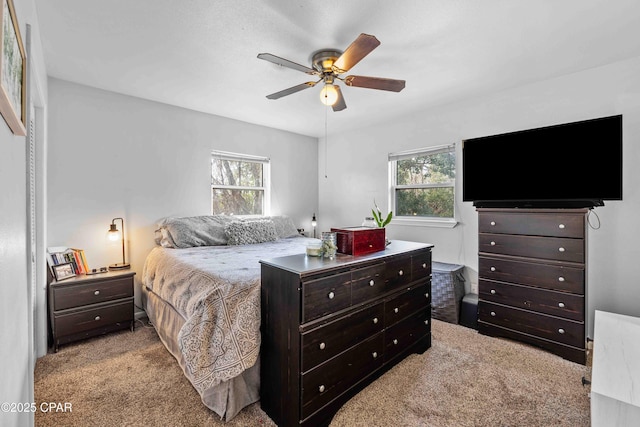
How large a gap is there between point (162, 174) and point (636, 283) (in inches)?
184

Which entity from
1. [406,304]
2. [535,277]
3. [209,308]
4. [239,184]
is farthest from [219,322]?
[239,184]

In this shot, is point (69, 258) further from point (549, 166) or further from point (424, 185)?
point (549, 166)

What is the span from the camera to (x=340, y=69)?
213cm

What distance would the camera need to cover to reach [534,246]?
2.58m

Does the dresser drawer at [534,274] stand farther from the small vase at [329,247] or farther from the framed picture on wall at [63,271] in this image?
the framed picture on wall at [63,271]

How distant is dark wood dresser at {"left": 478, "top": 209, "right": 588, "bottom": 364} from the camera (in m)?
2.38

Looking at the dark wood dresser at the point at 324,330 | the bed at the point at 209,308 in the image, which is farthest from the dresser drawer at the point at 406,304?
the bed at the point at 209,308

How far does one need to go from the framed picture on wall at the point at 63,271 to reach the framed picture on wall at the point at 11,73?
196 cm

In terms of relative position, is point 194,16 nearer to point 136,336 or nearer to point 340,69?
point 340,69

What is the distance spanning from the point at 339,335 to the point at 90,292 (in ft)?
7.79

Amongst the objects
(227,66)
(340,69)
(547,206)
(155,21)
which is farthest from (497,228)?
(155,21)

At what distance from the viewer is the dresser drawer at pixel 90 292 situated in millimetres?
2521

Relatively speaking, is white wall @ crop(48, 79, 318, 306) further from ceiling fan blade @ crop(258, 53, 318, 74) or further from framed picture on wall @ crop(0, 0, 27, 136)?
ceiling fan blade @ crop(258, 53, 318, 74)

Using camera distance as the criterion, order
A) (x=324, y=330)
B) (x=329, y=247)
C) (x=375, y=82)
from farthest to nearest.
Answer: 1. (x=375, y=82)
2. (x=329, y=247)
3. (x=324, y=330)
